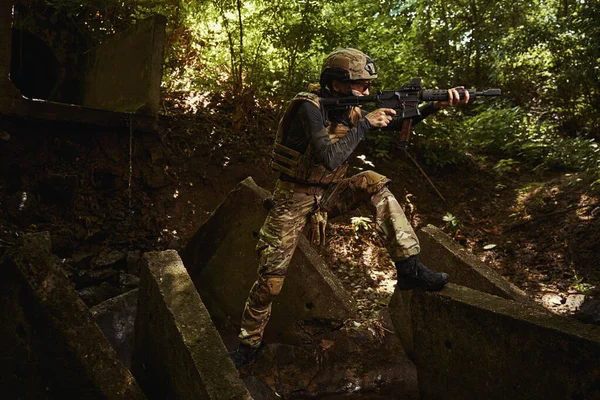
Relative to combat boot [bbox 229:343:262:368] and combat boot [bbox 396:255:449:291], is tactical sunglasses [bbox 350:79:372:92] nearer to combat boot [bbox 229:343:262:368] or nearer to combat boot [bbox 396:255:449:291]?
combat boot [bbox 396:255:449:291]

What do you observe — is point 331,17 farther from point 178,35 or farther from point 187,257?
point 187,257

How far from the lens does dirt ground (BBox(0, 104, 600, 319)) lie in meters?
5.39

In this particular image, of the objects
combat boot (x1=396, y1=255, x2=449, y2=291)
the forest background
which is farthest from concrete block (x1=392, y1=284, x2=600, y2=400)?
the forest background

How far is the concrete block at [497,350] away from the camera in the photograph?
2.54 meters

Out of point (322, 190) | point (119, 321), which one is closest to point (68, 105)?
point (119, 321)

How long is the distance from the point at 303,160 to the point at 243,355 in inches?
63.9

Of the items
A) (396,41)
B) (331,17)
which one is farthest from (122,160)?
(396,41)

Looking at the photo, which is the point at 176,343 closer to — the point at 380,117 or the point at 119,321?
the point at 119,321

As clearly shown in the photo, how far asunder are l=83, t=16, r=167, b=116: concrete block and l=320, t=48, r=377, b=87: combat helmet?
3373 millimetres

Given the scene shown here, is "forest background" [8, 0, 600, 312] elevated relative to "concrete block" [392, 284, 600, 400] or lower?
elevated

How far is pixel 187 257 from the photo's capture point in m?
4.68

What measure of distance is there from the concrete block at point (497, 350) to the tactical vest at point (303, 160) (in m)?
1.18

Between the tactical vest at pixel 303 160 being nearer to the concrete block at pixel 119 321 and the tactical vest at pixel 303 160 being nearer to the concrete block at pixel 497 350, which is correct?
the concrete block at pixel 497 350

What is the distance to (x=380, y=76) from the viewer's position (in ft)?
23.8
